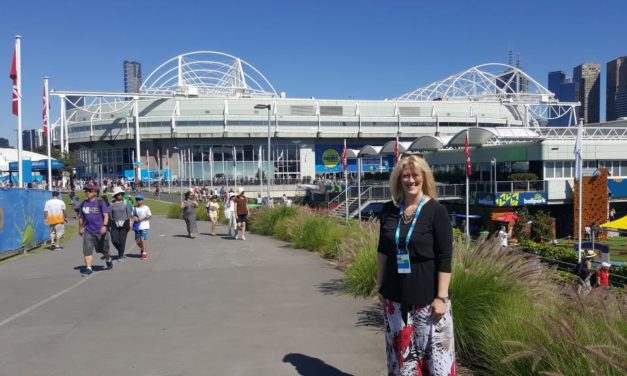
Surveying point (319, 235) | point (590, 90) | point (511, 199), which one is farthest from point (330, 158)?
point (590, 90)

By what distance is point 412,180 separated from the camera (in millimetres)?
3596

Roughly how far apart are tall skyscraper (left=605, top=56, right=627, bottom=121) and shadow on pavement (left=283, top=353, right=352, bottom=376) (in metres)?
184

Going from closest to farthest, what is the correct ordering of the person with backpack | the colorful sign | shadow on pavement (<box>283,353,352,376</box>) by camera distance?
shadow on pavement (<box>283,353,352,376</box>)
the person with backpack
the colorful sign

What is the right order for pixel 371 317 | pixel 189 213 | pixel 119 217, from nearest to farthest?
pixel 371 317 < pixel 119 217 < pixel 189 213

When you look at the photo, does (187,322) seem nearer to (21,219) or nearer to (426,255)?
(426,255)

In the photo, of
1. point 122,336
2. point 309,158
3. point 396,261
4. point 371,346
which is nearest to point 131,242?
point 122,336

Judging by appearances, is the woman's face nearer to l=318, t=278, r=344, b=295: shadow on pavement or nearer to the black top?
the black top

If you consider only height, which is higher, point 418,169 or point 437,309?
point 418,169

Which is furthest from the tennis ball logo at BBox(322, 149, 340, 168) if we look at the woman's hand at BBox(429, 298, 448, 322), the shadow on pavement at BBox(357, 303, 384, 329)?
the woman's hand at BBox(429, 298, 448, 322)

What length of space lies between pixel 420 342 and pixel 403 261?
1.92 ft

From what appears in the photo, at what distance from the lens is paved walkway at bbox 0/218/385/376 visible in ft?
16.1

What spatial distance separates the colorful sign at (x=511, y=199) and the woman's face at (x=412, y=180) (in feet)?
102

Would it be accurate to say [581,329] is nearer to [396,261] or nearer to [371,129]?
[396,261]

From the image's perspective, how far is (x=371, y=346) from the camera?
5.34m
